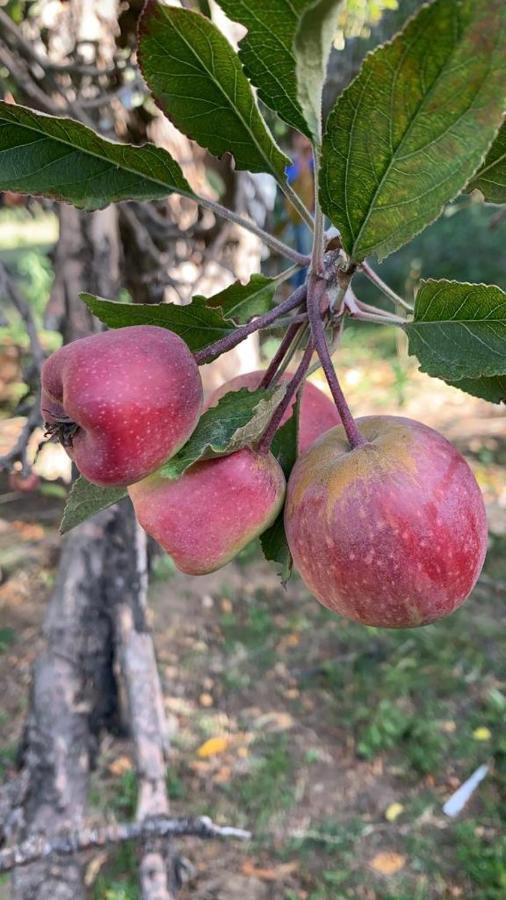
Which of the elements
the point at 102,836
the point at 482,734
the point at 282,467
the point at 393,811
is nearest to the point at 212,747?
the point at 393,811

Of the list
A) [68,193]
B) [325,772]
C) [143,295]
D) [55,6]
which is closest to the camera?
[68,193]

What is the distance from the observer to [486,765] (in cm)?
246

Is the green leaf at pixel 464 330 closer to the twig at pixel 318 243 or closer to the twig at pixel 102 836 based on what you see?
the twig at pixel 318 243

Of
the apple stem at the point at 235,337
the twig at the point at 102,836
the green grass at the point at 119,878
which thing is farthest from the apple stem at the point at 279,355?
the green grass at the point at 119,878

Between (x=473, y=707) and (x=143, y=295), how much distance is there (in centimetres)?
181

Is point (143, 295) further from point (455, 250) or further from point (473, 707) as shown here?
point (455, 250)

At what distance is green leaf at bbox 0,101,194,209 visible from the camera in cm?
66

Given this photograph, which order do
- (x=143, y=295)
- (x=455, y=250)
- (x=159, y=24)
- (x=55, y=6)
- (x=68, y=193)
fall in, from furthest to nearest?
1. (x=455, y=250)
2. (x=143, y=295)
3. (x=55, y=6)
4. (x=68, y=193)
5. (x=159, y=24)

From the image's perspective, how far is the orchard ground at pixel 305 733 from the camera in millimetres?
2209

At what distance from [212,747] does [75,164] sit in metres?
2.29

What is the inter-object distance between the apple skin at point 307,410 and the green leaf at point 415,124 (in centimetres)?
21

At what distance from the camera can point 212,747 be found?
2.60 meters

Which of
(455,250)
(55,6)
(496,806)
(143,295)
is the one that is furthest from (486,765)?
(455,250)

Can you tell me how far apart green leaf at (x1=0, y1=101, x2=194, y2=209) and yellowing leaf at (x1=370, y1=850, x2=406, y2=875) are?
6.93ft
